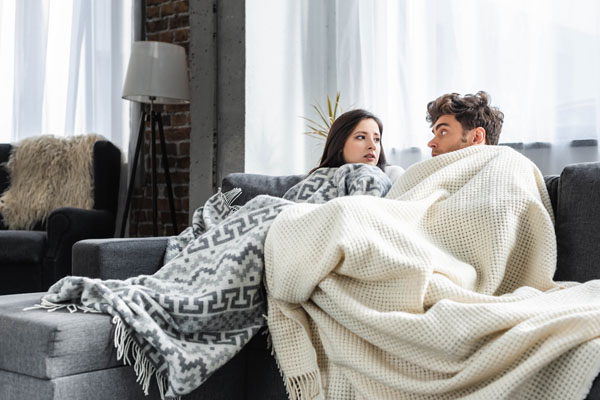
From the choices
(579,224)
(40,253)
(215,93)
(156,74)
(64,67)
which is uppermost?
(64,67)

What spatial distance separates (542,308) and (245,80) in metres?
2.60

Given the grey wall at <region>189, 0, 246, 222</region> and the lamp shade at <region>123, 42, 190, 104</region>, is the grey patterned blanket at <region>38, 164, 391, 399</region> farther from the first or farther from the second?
the lamp shade at <region>123, 42, 190, 104</region>

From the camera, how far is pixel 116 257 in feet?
7.32

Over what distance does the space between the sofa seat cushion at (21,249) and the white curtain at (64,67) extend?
1.08 m

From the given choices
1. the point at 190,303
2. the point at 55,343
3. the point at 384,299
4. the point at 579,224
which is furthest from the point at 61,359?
the point at 579,224

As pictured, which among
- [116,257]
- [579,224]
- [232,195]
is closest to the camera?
[579,224]

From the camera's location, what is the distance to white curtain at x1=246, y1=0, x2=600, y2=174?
2.91 m

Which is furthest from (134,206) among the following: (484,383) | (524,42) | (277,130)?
(484,383)

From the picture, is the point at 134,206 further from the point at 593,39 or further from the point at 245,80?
the point at 593,39

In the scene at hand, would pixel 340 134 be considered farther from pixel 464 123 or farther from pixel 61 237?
pixel 61 237

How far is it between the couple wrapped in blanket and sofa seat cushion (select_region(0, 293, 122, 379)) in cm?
4

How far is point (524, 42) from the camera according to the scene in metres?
3.05

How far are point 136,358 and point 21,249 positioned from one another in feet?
7.44

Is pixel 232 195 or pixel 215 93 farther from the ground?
pixel 215 93
